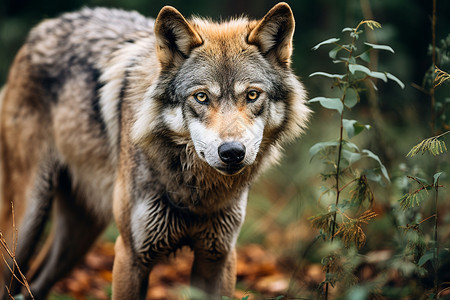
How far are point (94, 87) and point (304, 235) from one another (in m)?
3.06

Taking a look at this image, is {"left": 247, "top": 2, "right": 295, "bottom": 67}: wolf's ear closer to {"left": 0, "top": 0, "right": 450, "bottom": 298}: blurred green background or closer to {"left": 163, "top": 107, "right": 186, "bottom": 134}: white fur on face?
{"left": 163, "top": 107, "right": 186, "bottom": 134}: white fur on face

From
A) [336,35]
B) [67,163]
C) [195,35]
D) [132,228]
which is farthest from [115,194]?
[336,35]

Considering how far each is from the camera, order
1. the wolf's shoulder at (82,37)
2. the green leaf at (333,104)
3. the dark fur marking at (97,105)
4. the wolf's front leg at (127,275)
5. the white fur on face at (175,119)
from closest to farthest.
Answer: the green leaf at (333,104) → the white fur on face at (175,119) → the wolf's front leg at (127,275) → the dark fur marking at (97,105) → the wolf's shoulder at (82,37)

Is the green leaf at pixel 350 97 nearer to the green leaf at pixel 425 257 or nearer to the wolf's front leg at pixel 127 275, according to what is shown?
the green leaf at pixel 425 257

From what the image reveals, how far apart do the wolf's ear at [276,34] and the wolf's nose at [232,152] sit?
0.86m

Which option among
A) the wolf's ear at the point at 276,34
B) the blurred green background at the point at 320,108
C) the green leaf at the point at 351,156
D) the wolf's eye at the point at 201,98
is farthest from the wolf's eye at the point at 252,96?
the blurred green background at the point at 320,108

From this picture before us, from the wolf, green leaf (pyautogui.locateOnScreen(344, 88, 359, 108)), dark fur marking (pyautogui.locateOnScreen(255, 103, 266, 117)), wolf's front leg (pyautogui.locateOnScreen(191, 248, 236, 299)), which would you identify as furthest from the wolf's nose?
wolf's front leg (pyautogui.locateOnScreen(191, 248, 236, 299))

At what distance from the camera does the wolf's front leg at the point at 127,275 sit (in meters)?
3.35

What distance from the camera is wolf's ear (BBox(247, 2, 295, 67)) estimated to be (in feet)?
10.0

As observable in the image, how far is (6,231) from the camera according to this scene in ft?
14.2

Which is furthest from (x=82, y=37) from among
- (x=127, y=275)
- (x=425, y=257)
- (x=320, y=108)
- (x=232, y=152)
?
(x=320, y=108)

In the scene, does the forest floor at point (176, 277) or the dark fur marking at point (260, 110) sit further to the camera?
the forest floor at point (176, 277)

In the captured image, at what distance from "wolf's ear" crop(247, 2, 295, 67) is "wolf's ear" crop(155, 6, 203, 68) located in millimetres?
387

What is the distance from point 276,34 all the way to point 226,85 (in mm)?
556
